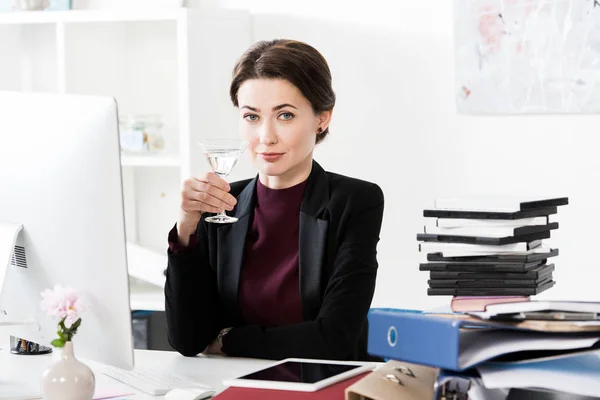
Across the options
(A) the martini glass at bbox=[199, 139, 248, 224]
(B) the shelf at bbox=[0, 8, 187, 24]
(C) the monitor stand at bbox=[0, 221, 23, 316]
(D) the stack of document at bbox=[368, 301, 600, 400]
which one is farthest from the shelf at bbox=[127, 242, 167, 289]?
(D) the stack of document at bbox=[368, 301, 600, 400]

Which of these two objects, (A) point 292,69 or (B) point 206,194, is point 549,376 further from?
(A) point 292,69

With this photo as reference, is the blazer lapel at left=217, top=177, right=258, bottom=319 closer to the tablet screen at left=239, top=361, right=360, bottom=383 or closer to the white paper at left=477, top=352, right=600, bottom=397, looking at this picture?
the tablet screen at left=239, top=361, right=360, bottom=383

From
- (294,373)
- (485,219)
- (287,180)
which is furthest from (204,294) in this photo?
(485,219)

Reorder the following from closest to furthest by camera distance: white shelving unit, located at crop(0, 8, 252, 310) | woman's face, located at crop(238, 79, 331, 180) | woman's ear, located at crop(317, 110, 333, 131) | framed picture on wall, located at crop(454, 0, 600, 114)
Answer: woman's face, located at crop(238, 79, 331, 180) < woman's ear, located at crop(317, 110, 333, 131) < framed picture on wall, located at crop(454, 0, 600, 114) < white shelving unit, located at crop(0, 8, 252, 310)

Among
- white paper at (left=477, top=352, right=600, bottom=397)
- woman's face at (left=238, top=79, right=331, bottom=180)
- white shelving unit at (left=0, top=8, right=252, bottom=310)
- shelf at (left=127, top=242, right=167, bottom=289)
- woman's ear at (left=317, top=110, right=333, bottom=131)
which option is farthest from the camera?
shelf at (left=127, top=242, right=167, bottom=289)

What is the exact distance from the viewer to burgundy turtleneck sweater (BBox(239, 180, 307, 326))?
220 centimetres

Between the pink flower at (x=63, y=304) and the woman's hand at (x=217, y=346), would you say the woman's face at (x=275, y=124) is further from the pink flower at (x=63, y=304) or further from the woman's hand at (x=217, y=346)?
the pink flower at (x=63, y=304)

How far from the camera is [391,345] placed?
1228 mm

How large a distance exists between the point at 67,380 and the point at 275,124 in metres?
0.85

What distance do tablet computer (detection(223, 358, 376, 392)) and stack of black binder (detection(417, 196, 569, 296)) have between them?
0.77ft

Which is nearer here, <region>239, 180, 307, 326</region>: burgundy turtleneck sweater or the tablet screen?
the tablet screen

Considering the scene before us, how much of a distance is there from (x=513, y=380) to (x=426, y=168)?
8.62ft

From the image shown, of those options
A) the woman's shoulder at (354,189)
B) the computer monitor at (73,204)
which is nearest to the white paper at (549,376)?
the computer monitor at (73,204)

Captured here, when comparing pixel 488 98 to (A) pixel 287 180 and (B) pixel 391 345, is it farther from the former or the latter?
(B) pixel 391 345
